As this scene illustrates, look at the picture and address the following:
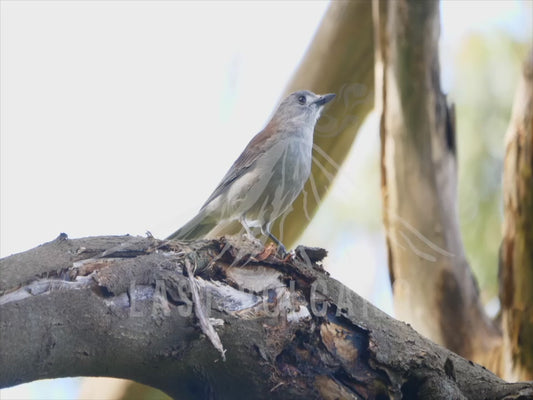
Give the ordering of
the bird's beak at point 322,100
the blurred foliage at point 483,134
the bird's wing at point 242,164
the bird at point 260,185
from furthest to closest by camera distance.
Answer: the blurred foliage at point 483,134, the bird's beak at point 322,100, the bird's wing at point 242,164, the bird at point 260,185

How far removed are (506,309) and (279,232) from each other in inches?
63.9

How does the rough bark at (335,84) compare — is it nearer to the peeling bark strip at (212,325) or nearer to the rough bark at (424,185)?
the rough bark at (424,185)

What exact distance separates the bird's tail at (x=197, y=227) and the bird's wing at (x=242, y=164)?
0.10m

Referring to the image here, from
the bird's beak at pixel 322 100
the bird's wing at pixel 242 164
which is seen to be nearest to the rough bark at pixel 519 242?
the bird's beak at pixel 322 100

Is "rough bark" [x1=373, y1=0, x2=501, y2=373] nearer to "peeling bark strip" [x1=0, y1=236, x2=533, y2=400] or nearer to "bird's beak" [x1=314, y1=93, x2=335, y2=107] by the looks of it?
"bird's beak" [x1=314, y1=93, x2=335, y2=107]

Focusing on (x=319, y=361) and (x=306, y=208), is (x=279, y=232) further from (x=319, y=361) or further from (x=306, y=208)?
(x=319, y=361)

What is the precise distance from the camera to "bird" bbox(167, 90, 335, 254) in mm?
3596

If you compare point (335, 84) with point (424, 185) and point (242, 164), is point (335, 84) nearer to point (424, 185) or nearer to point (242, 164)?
point (424, 185)

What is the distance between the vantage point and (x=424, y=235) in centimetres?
475

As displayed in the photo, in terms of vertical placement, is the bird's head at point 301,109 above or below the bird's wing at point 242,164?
above

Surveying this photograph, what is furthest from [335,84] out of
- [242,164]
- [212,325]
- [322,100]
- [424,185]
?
[212,325]

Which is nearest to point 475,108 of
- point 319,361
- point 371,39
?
point 371,39

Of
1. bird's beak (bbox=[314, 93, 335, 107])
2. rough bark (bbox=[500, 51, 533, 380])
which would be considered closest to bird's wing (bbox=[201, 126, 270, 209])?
bird's beak (bbox=[314, 93, 335, 107])

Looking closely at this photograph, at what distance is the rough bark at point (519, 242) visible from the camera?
444cm
